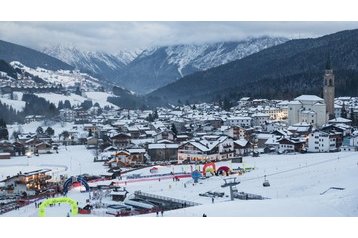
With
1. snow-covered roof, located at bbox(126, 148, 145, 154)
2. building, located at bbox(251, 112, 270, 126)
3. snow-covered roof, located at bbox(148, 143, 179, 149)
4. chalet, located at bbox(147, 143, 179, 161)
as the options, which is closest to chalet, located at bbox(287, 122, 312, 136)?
snow-covered roof, located at bbox(148, 143, 179, 149)

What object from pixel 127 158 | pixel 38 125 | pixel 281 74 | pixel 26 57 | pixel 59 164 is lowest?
pixel 59 164

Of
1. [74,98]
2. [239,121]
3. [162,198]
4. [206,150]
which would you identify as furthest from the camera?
[74,98]

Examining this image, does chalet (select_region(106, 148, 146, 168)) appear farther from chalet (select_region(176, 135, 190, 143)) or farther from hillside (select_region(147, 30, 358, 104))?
hillside (select_region(147, 30, 358, 104))

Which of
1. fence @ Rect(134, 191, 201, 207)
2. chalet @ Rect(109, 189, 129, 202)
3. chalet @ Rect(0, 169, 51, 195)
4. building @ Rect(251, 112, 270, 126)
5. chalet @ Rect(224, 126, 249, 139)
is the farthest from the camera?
building @ Rect(251, 112, 270, 126)

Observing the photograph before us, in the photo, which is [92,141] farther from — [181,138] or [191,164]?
[191,164]

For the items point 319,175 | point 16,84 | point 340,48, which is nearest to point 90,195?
point 319,175

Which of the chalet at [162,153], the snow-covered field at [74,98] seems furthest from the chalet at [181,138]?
the snow-covered field at [74,98]

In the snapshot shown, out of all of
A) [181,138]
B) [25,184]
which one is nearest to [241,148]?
[181,138]
